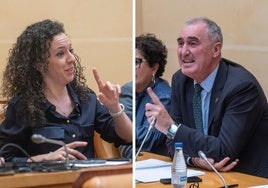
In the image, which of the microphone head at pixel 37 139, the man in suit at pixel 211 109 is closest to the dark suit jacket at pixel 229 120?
the man in suit at pixel 211 109

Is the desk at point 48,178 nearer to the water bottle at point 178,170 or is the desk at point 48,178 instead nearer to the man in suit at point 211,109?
the water bottle at point 178,170

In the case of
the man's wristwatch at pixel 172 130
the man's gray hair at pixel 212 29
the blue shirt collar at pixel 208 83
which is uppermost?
the man's gray hair at pixel 212 29

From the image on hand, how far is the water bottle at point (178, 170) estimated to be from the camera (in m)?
1.86

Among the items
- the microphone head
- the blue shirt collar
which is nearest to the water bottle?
the blue shirt collar

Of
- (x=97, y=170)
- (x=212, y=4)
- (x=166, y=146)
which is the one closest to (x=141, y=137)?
(x=166, y=146)

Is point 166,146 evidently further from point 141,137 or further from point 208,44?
point 208,44

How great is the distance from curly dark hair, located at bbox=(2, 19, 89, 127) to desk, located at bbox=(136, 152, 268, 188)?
1.58 feet

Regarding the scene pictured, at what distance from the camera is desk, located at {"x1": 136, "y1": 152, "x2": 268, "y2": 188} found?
1.88m

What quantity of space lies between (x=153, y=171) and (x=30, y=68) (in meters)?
0.65

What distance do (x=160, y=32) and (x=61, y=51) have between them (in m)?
0.45

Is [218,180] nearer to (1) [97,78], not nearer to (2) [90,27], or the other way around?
(1) [97,78]

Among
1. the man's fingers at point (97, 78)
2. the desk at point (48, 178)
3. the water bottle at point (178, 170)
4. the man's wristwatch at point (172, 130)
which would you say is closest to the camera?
the desk at point (48, 178)

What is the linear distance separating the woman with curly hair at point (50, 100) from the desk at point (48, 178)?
48 millimetres

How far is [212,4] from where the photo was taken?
2027mm
